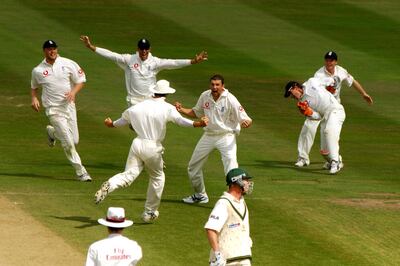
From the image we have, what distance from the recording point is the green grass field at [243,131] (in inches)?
761

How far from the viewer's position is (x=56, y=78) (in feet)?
75.2

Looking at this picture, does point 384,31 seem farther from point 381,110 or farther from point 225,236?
point 225,236

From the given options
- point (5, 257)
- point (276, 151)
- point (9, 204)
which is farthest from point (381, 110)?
point (5, 257)

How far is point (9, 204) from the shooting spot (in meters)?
20.5

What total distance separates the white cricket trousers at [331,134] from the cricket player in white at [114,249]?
10863 millimetres

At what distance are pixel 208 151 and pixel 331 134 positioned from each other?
391 centimetres

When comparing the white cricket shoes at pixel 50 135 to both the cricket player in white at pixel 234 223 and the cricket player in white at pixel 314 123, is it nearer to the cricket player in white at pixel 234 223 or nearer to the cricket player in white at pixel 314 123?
the cricket player in white at pixel 314 123

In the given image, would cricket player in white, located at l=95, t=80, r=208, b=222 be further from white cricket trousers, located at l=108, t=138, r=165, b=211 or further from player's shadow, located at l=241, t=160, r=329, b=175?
player's shadow, located at l=241, t=160, r=329, b=175

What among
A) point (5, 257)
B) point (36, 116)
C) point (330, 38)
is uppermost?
point (330, 38)

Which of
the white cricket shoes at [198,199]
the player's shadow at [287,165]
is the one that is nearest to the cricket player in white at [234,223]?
the white cricket shoes at [198,199]

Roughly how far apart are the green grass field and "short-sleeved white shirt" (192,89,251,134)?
122 centimetres

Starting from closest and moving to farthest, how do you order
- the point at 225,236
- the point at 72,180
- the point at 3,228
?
the point at 225,236, the point at 3,228, the point at 72,180

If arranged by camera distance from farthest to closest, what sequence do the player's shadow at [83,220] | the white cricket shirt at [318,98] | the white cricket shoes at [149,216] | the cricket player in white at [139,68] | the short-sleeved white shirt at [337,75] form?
the short-sleeved white shirt at [337,75] < the cricket player in white at [139,68] < the white cricket shirt at [318,98] < the white cricket shoes at [149,216] < the player's shadow at [83,220]

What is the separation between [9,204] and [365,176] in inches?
270
